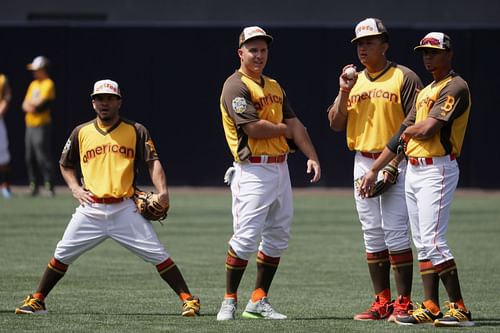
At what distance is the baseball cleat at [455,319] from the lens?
863cm

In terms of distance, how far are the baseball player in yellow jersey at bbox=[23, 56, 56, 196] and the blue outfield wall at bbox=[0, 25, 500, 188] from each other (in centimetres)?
188

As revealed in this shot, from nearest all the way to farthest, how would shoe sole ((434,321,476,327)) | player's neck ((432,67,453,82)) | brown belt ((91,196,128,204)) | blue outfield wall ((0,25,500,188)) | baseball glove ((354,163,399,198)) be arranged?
shoe sole ((434,321,476,327)), player's neck ((432,67,453,82)), baseball glove ((354,163,399,198)), brown belt ((91,196,128,204)), blue outfield wall ((0,25,500,188))

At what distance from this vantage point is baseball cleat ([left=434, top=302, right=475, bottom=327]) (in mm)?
8633

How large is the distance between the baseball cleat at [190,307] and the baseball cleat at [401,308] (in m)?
1.47

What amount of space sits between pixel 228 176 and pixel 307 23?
15932mm

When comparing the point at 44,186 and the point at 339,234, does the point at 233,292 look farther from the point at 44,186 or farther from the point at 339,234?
the point at 44,186

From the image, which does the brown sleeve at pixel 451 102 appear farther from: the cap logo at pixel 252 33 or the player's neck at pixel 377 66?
the cap logo at pixel 252 33

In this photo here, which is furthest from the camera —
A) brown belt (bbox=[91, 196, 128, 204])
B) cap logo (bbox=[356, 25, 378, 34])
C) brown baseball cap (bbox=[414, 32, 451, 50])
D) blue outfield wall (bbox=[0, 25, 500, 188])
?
blue outfield wall (bbox=[0, 25, 500, 188])

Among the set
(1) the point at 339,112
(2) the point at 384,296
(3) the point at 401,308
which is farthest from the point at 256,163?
(3) the point at 401,308

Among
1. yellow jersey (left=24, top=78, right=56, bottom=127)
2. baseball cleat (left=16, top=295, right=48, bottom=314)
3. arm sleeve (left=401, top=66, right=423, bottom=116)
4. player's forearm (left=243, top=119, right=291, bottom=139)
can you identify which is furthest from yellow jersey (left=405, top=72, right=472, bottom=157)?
yellow jersey (left=24, top=78, right=56, bottom=127)

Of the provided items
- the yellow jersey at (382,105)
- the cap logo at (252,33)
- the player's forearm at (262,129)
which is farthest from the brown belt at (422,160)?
the cap logo at (252,33)

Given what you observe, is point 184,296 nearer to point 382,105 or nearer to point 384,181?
point 384,181

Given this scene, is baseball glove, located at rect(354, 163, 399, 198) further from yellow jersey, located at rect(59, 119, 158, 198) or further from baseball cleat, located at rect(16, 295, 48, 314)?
baseball cleat, located at rect(16, 295, 48, 314)

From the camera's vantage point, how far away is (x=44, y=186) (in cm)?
2362
